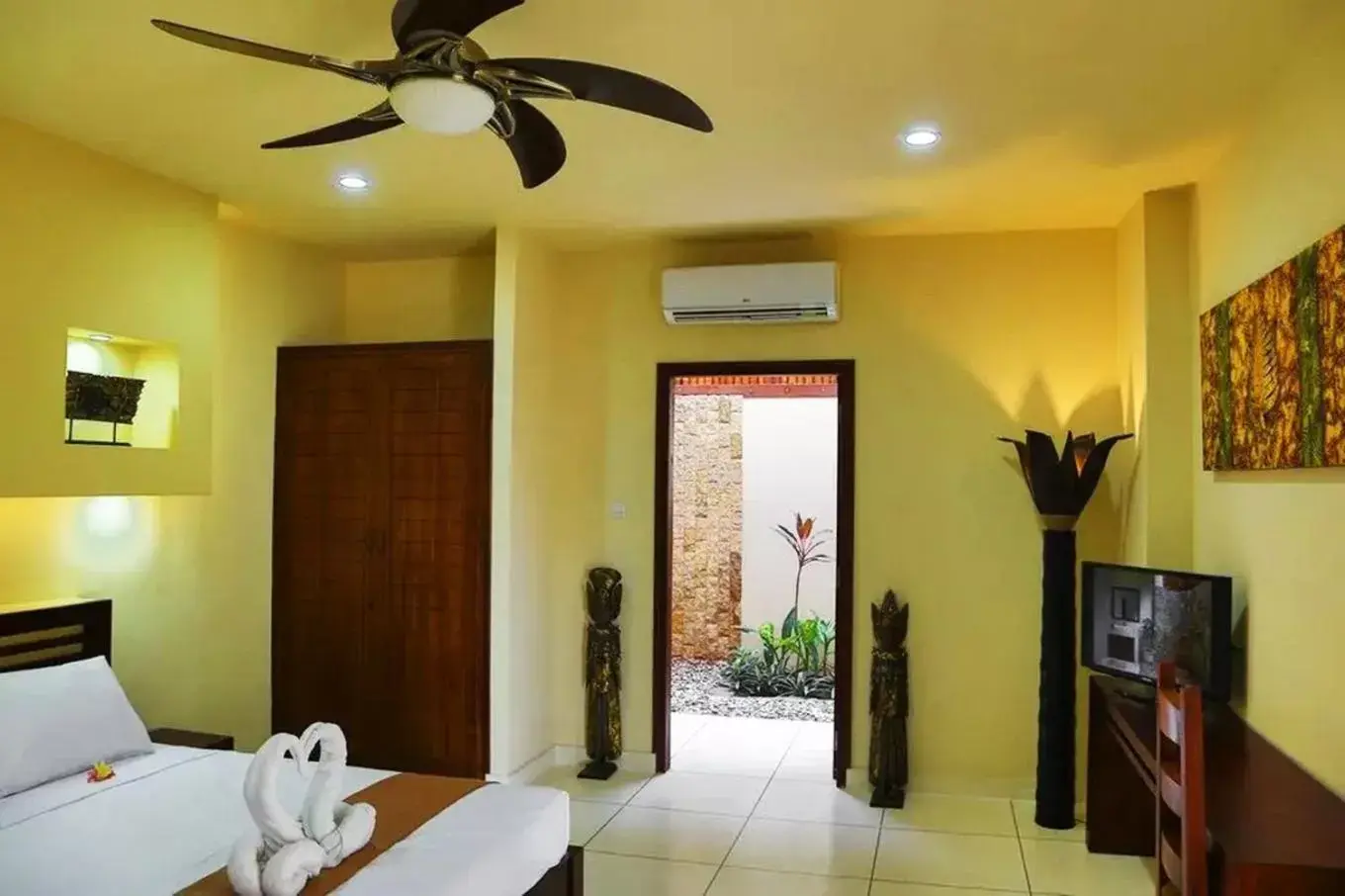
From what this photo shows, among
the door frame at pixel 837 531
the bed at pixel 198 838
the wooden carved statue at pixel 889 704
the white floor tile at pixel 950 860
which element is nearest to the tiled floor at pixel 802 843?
the white floor tile at pixel 950 860

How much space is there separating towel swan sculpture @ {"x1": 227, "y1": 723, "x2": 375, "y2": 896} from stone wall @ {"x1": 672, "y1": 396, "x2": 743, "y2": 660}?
17.6 feet

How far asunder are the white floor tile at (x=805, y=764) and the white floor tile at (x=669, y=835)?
756mm

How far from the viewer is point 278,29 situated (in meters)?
2.64

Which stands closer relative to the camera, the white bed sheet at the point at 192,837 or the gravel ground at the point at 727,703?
the white bed sheet at the point at 192,837

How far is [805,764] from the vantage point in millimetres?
5312

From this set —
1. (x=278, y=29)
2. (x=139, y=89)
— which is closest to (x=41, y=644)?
(x=139, y=89)

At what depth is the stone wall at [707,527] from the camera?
25.9ft

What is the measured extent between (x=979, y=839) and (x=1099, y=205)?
2.74m

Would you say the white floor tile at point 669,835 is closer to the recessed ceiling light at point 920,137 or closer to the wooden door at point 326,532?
the wooden door at point 326,532

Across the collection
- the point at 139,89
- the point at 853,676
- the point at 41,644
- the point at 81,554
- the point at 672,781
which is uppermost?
the point at 139,89

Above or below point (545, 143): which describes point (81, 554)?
below

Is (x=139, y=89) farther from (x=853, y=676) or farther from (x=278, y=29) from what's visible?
(x=853, y=676)

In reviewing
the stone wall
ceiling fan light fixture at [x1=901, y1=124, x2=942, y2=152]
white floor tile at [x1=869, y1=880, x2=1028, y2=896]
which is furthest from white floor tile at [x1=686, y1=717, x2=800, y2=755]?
ceiling fan light fixture at [x1=901, y1=124, x2=942, y2=152]

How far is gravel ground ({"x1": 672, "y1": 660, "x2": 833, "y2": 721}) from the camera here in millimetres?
6512
